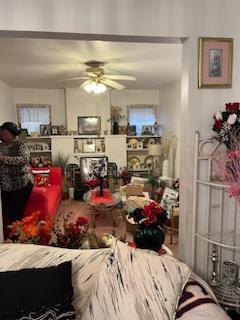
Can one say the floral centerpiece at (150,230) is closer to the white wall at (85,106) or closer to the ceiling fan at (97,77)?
the ceiling fan at (97,77)

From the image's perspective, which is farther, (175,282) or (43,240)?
(43,240)

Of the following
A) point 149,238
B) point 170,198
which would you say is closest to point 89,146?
point 170,198

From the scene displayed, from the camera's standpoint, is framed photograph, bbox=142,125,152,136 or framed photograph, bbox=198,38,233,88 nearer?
framed photograph, bbox=198,38,233,88

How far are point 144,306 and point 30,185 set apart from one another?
2075 millimetres

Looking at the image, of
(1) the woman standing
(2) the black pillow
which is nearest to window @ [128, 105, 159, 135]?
(1) the woman standing

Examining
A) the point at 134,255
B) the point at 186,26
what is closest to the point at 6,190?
the point at 134,255

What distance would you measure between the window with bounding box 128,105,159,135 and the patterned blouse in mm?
3834

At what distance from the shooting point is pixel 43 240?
68.2 inches

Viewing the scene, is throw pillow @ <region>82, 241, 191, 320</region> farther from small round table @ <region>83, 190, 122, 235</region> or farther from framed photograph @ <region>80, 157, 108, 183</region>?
framed photograph @ <region>80, 157, 108, 183</region>

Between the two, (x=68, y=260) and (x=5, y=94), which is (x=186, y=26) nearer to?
(x=68, y=260)

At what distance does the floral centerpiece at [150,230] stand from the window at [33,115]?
4.70 meters

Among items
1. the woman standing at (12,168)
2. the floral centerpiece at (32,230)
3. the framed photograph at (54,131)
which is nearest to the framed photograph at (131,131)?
the framed photograph at (54,131)

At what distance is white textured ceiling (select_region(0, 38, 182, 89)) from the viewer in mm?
2742

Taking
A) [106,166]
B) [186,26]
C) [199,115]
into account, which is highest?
[186,26]
